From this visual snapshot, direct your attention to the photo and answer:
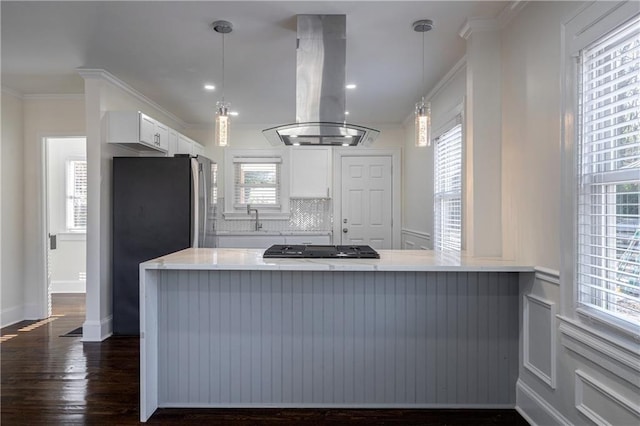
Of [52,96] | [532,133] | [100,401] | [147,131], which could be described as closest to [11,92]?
[52,96]

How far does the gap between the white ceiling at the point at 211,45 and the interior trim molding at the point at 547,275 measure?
1.60m

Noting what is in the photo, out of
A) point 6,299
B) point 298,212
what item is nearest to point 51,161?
point 6,299

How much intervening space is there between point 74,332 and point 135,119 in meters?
2.19

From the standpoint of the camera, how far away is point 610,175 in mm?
1647

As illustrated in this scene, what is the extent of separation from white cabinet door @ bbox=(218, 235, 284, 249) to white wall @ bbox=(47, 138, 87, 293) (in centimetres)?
220

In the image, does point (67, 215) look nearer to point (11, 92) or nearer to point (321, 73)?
point (11, 92)

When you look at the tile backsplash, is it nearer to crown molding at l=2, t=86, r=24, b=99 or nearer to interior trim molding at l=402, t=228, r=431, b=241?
interior trim molding at l=402, t=228, r=431, b=241

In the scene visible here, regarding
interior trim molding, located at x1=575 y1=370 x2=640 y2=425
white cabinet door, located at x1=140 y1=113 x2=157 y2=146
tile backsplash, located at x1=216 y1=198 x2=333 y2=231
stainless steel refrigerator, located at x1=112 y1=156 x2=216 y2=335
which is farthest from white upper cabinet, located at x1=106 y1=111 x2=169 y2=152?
interior trim molding, located at x1=575 y1=370 x2=640 y2=425

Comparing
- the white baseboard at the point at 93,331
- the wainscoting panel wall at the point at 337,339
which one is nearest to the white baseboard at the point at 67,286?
the white baseboard at the point at 93,331

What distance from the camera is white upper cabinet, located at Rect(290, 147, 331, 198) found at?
18.7 ft

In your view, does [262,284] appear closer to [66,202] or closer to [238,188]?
[238,188]

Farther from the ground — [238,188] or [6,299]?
[238,188]

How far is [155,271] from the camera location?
232 centimetres

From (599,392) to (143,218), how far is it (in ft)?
11.9
